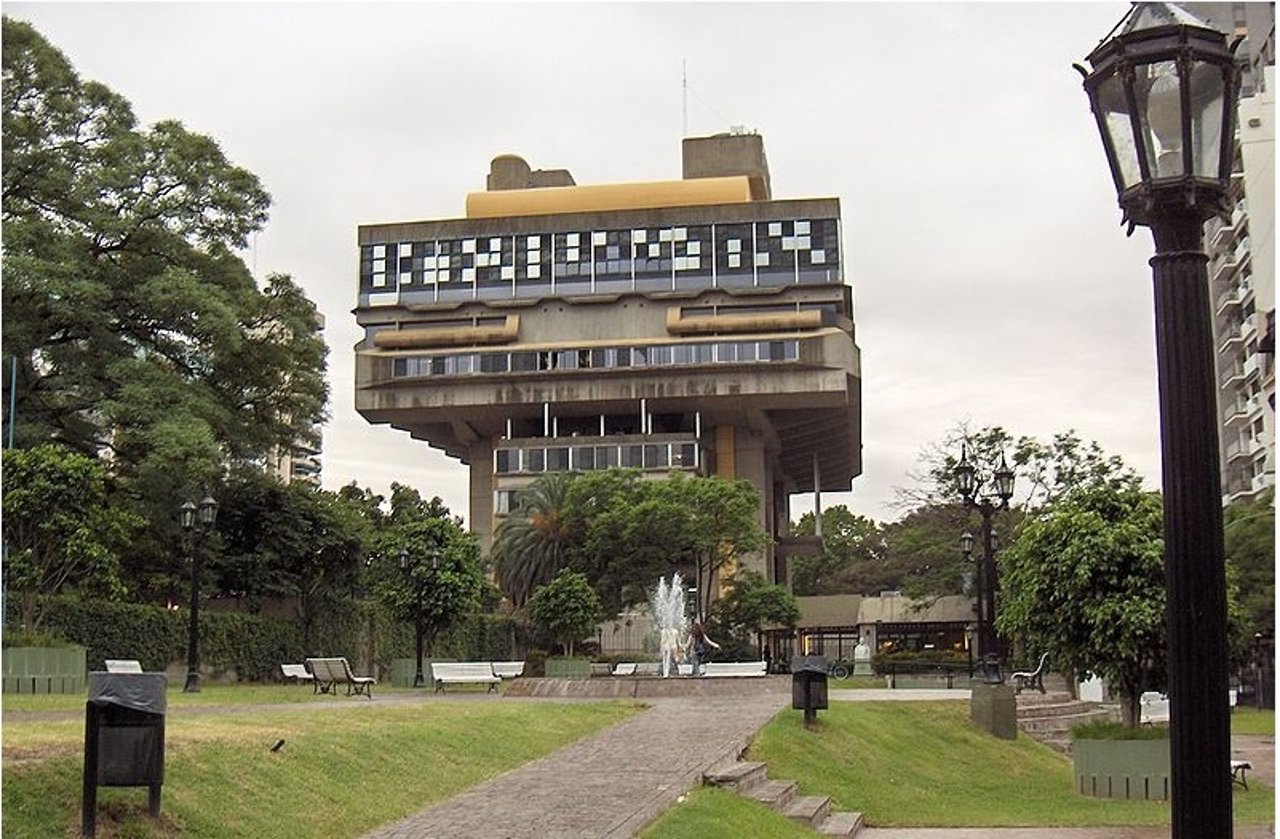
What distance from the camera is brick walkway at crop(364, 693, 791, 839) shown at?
1133 cm

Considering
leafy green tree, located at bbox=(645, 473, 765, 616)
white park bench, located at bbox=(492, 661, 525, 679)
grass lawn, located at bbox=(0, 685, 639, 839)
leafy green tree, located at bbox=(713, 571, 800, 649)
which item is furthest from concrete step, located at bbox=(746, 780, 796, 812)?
leafy green tree, located at bbox=(713, 571, 800, 649)

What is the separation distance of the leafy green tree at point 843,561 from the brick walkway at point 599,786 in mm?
70032

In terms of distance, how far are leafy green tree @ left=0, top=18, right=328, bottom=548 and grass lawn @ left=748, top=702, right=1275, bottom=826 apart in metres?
19.2

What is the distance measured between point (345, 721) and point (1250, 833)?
363 inches

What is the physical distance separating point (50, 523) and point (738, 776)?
19.0 meters

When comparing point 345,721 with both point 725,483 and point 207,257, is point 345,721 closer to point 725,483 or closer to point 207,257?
point 207,257

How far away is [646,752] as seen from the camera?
17.2m

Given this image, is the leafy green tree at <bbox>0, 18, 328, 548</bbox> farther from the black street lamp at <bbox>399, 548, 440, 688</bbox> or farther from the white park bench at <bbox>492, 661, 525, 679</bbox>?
the white park bench at <bbox>492, 661, 525, 679</bbox>

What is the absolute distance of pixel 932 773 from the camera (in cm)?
2006

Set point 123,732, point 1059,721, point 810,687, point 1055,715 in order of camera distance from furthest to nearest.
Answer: point 1055,715, point 1059,721, point 810,687, point 123,732

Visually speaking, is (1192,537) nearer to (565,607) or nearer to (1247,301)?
(565,607)

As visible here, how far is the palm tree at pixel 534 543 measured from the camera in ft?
184

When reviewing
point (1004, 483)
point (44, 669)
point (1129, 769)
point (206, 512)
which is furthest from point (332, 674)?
point (1129, 769)

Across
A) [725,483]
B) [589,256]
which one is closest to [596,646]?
[725,483]
